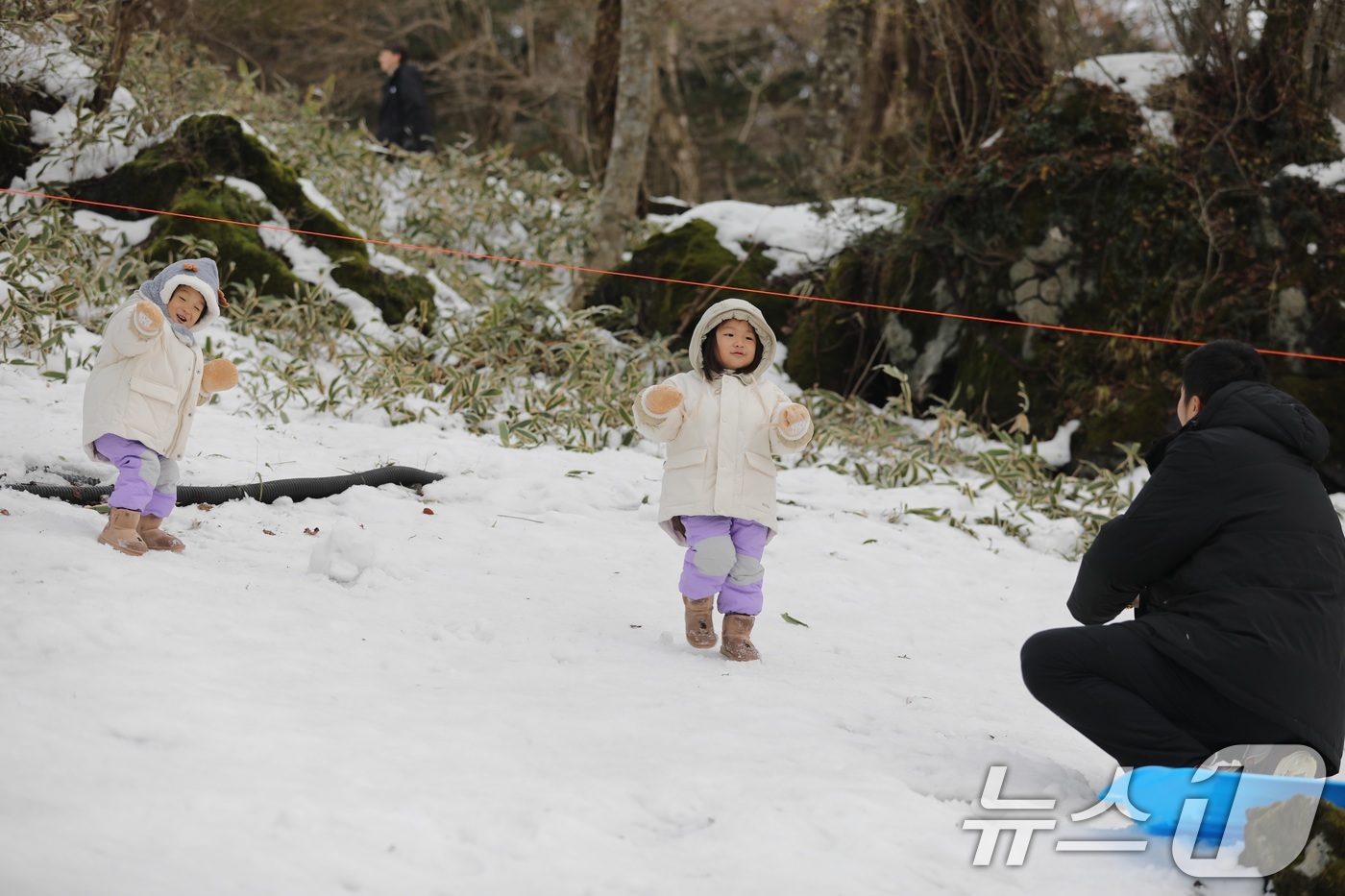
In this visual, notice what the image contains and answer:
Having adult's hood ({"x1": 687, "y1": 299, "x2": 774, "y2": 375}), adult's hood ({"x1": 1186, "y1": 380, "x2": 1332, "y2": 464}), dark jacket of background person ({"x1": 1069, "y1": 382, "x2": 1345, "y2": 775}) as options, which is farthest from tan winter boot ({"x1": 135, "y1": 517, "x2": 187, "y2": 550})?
adult's hood ({"x1": 1186, "y1": 380, "x2": 1332, "y2": 464})

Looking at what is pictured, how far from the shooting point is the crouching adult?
8.02 feet

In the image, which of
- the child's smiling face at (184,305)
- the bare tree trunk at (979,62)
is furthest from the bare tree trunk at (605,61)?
the child's smiling face at (184,305)

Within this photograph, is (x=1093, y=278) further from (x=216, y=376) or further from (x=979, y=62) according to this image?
(x=216, y=376)

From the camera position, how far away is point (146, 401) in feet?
11.4

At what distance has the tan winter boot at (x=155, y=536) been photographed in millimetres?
3551

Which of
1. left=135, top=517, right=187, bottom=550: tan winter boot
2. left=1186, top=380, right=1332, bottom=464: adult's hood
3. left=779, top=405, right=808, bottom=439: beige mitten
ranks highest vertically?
left=1186, top=380, right=1332, bottom=464: adult's hood

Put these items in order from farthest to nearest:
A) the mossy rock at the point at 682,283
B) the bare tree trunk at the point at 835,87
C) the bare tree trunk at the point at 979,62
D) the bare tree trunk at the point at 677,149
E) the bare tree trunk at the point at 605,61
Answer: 1. the bare tree trunk at the point at 677,149
2. the bare tree trunk at the point at 835,87
3. the bare tree trunk at the point at 605,61
4. the mossy rock at the point at 682,283
5. the bare tree trunk at the point at 979,62

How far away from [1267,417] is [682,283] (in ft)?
20.8

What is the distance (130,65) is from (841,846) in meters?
8.49

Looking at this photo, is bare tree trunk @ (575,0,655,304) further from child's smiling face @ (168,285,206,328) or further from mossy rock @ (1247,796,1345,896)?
mossy rock @ (1247,796,1345,896)

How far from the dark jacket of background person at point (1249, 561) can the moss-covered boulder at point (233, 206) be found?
5.47m

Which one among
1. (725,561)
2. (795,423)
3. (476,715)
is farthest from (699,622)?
(476,715)

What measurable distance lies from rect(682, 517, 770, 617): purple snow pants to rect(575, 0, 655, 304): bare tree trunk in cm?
638

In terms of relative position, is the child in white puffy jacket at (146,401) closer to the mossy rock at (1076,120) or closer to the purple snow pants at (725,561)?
the purple snow pants at (725,561)
